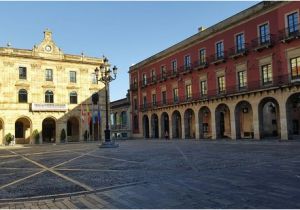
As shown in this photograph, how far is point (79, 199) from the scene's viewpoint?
260 inches

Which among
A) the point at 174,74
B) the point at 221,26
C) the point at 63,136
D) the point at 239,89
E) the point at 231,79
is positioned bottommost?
the point at 63,136

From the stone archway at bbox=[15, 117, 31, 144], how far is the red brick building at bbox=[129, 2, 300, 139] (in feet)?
51.8

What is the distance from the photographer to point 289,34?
2475 centimetres

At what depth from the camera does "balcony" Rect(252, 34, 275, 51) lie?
85.8ft

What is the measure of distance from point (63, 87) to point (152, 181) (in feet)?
118

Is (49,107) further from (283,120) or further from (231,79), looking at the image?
(283,120)

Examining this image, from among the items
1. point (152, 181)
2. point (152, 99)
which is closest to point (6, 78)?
point (152, 99)

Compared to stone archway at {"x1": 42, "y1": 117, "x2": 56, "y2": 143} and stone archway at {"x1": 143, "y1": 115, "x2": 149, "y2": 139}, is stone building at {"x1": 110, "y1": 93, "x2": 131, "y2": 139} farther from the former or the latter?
stone archway at {"x1": 42, "y1": 117, "x2": 56, "y2": 143}

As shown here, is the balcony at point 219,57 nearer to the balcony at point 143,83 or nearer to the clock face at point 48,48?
the balcony at point 143,83

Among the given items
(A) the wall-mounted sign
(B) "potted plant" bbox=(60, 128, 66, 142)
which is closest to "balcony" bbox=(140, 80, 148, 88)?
(A) the wall-mounted sign

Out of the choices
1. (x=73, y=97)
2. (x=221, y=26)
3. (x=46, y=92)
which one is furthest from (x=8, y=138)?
(x=221, y=26)

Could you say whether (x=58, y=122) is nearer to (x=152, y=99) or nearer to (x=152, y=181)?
(x=152, y=99)

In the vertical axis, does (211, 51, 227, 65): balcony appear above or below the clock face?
below

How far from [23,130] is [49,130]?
11.0 ft
